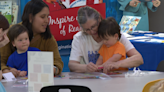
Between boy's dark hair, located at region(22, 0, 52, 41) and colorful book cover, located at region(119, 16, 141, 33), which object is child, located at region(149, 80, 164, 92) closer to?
Result: boy's dark hair, located at region(22, 0, 52, 41)

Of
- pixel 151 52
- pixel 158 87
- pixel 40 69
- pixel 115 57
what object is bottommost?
pixel 151 52

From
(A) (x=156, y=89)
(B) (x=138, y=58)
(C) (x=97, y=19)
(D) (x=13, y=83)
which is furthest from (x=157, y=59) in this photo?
(A) (x=156, y=89)

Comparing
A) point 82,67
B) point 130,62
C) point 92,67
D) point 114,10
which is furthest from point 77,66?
point 114,10

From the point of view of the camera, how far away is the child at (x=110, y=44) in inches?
64.9

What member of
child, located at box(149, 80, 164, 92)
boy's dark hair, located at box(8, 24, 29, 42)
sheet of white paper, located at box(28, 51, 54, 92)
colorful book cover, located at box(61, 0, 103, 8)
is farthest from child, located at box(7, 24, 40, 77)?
colorful book cover, located at box(61, 0, 103, 8)

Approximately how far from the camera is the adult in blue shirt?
2385 mm

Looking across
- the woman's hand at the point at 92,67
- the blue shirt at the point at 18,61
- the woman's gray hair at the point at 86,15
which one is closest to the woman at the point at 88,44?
the woman's gray hair at the point at 86,15

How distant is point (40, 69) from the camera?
36.5 inches

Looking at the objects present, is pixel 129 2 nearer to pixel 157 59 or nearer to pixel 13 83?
pixel 157 59

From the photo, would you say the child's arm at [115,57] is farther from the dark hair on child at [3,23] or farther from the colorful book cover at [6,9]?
the colorful book cover at [6,9]

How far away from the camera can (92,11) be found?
5.77ft

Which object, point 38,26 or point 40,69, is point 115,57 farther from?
point 40,69

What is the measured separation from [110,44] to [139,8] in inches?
39.8

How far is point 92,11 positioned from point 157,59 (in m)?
1.05
